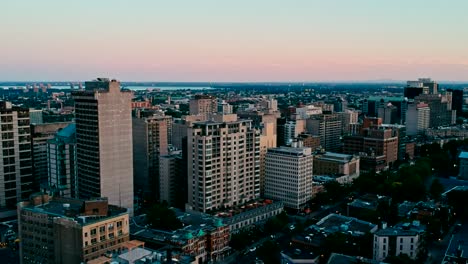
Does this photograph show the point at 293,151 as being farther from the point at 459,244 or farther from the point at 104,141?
the point at 104,141

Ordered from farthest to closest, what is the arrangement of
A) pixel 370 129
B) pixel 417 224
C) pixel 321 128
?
1. pixel 321 128
2. pixel 370 129
3. pixel 417 224

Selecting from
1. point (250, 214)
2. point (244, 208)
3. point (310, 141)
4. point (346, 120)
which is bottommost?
point (244, 208)

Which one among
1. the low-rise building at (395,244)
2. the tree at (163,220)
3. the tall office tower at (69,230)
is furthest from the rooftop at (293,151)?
the tall office tower at (69,230)

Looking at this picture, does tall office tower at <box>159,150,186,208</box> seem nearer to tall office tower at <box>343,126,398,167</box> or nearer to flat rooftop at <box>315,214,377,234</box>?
flat rooftop at <box>315,214,377,234</box>

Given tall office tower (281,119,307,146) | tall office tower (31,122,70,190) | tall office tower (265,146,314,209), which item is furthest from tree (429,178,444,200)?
tall office tower (31,122,70,190)

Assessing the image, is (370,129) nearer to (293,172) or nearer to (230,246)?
(293,172)

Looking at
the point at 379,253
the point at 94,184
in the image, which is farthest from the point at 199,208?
the point at 379,253

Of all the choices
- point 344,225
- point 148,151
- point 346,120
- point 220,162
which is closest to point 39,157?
point 148,151
